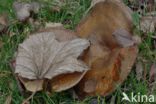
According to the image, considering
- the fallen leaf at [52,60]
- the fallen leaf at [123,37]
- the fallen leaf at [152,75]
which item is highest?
the fallen leaf at [123,37]

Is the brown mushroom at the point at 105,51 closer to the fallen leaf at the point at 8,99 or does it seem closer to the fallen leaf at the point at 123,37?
the fallen leaf at the point at 123,37

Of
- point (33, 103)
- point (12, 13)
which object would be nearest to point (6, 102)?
point (33, 103)

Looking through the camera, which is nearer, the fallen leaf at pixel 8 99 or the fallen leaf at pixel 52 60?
the fallen leaf at pixel 52 60

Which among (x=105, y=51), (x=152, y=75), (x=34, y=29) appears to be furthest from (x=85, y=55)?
(x=34, y=29)

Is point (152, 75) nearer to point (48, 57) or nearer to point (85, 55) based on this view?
point (85, 55)

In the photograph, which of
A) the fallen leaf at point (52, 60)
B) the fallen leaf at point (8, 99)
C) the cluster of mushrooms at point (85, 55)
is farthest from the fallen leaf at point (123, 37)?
the fallen leaf at point (8, 99)

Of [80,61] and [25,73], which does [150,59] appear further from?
[25,73]

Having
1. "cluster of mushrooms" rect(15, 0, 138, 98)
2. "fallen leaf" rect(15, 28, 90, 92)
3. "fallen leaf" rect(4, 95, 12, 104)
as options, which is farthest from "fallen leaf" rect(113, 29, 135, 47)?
"fallen leaf" rect(4, 95, 12, 104)
